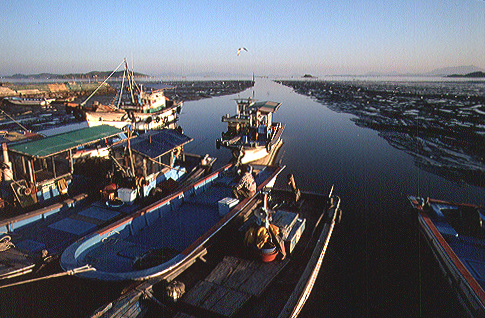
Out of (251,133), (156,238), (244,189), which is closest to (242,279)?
(156,238)

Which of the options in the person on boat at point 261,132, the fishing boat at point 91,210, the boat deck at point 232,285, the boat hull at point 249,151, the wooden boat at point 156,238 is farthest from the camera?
the person on boat at point 261,132

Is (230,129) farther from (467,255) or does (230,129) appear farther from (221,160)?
(467,255)

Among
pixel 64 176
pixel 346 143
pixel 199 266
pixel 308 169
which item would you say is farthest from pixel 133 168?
pixel 346 143

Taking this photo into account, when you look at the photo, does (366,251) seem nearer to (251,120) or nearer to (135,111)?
(251,120)

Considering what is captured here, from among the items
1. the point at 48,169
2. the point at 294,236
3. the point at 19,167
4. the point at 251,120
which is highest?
the point at 251,120

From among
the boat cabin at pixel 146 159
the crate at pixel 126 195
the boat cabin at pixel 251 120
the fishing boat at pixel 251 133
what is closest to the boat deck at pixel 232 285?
the crate at pixel 126 195

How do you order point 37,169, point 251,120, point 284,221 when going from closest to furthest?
point 284,221 → point 37,169 → point 251,120

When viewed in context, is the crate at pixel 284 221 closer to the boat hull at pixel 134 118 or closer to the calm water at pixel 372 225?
the calm water at pixel 372 225
